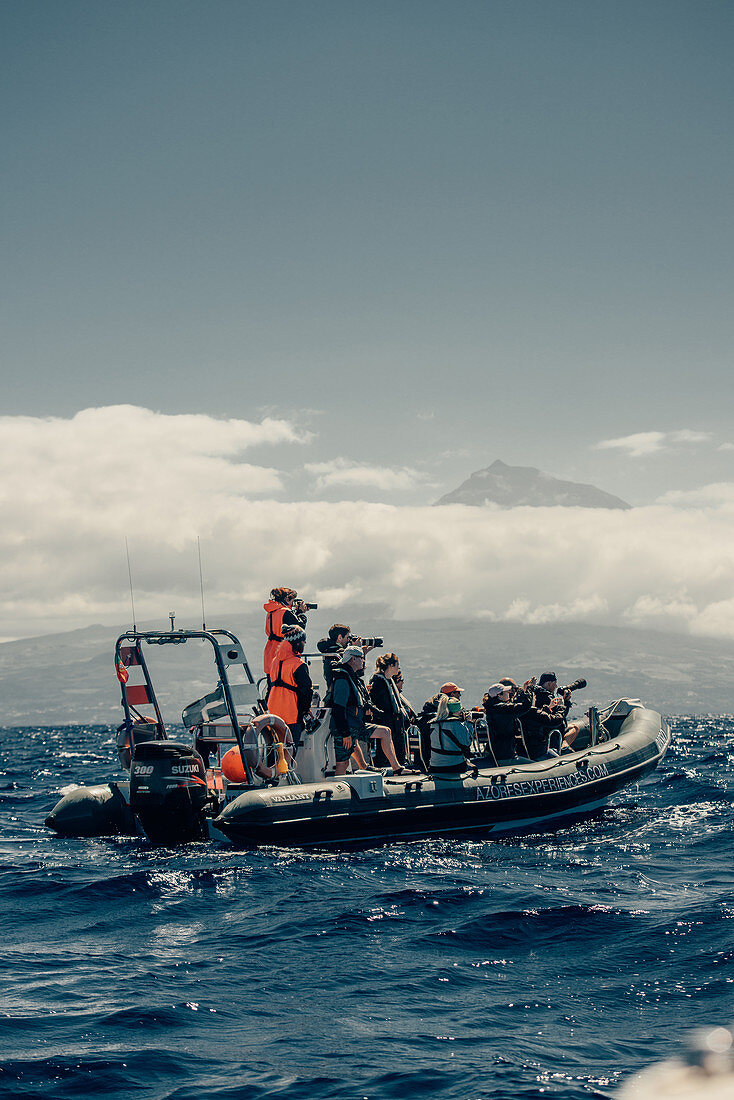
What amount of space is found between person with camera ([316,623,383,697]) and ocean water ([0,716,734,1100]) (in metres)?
2.09

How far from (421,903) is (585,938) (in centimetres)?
168

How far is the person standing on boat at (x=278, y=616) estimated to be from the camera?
1070cm

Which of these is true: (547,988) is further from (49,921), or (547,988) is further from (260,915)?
(49,921)

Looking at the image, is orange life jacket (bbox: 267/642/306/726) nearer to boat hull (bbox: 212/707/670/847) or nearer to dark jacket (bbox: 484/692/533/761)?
boat hull (bbox: 212/707/670/847)

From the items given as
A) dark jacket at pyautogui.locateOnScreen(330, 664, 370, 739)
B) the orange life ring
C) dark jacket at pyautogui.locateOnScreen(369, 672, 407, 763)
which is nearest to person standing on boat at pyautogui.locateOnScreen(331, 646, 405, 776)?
dark jacket at pyautogui.locateOnScreen(330, 664, 370, 739)

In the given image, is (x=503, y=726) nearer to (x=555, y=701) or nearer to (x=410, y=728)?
(x=555, y=701)

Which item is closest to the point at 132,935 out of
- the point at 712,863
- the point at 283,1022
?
the point at 283,1022

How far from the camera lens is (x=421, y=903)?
26.1 feet

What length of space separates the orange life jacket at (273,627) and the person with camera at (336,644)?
0.55 meters

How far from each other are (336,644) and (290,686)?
0.75m

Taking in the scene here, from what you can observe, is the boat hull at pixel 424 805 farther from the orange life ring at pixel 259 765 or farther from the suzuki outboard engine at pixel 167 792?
the orange life ring at pixel 259 765

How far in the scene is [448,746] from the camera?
10594mm

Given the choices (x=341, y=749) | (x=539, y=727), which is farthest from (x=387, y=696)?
(x=539, y=727)

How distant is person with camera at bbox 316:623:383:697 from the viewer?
10423 millimetres
